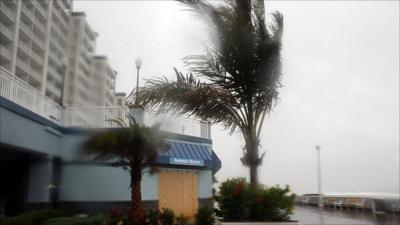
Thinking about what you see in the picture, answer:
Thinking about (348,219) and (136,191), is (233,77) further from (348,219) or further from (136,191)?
(348,219)

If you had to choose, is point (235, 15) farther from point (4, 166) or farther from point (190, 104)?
point (4, 166)

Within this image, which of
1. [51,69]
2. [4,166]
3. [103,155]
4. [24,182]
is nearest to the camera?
[51,69]

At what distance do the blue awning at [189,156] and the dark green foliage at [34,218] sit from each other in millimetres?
7269

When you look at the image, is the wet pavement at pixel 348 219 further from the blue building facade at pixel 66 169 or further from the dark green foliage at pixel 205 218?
the blue building facade at pixel 66 169

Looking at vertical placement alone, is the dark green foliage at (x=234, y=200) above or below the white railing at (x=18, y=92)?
below

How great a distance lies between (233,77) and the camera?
11.3m

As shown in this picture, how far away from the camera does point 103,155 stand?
9.48 metres

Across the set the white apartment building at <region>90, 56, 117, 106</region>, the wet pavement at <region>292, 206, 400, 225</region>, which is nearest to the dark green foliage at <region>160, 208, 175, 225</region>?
the wet pavement at <region>292, 206, 400, 225</region>

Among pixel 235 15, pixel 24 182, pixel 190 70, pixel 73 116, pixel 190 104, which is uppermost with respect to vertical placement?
pixel 235 15

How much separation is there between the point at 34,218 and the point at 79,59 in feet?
24.9

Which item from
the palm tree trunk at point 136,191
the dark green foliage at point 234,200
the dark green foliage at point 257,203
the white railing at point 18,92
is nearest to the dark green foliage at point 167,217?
the palm tree trunk at point 136,191

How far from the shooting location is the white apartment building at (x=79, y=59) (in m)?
6.12

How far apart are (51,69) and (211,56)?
5.70 meters

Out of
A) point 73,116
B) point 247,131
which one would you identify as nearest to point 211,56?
point 247,131
